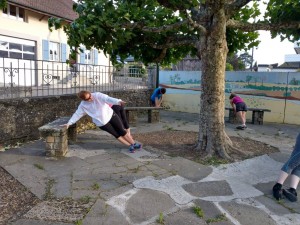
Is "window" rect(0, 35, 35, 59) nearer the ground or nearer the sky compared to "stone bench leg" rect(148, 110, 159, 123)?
nearer the sky

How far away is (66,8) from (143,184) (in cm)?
1754

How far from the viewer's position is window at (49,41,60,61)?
17.6 m

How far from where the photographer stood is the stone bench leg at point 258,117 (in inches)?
410

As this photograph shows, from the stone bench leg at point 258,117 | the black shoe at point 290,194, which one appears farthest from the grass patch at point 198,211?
the stone bench leg at point 258,117

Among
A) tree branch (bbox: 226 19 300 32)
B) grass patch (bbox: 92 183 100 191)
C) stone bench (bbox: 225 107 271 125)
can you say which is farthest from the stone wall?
stone bench (bbox: 225 107 271 125)

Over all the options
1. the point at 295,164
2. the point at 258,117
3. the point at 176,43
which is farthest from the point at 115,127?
the point at 258,117

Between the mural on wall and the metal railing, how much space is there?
2090 millimetres

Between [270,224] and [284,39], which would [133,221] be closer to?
[270,224]

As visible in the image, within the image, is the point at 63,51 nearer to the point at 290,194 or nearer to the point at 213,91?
the point at 213,91

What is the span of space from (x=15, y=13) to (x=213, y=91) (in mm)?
13559

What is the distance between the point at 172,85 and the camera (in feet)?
44.6

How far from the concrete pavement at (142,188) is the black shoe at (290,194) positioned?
0.20ft

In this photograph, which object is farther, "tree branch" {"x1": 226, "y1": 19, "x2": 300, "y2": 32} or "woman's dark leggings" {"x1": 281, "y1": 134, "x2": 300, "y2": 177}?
"tree branch" {"x1": 226, "y1": 19, "x2": 300, "y2": 32}

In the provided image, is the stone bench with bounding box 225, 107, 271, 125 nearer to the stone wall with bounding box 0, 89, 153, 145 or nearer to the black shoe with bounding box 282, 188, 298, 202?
the stone wall with bounding box 0, 89, 153, 145
